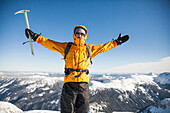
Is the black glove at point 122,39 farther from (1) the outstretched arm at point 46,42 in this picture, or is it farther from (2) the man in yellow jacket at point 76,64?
(1) the outstretched arm at point 46,42

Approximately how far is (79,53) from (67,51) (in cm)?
63

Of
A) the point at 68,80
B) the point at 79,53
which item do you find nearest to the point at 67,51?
the point at 79,53

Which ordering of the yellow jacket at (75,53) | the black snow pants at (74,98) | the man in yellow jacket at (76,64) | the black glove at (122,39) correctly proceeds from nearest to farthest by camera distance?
1. the black snow pants at (74,98)
2. the man in yellow jacket at (76,64)
3. the yellow jacket at (75,53)
4. the black glove at (122,39)

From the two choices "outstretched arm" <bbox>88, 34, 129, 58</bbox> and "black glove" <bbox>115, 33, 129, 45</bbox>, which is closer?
"outstretched arm" <bbox>88, 34, 129, 58</bbox>

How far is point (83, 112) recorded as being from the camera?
4543 mm

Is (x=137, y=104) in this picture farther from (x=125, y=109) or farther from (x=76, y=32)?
(x=76, y=32)

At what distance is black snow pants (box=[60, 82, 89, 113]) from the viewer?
14.4 ft

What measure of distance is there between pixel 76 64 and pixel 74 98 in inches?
62.2

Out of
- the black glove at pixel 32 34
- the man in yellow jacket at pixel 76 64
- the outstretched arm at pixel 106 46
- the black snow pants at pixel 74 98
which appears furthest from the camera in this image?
the outstretched arm at pixel 106 46

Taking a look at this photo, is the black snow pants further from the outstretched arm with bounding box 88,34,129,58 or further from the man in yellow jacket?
the outstretched arm with bounding box 88,34,129,58

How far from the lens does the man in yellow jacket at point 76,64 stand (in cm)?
449

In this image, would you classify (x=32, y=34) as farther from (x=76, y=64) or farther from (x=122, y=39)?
(x=122, y=39)

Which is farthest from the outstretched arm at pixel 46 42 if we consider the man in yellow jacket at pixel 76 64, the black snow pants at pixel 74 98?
→ the black snow pants at pixel 74 98

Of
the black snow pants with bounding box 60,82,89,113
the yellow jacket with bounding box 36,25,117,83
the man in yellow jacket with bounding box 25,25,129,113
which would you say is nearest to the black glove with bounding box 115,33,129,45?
the man in yellow jacket with bounding box 25,25,129,113
